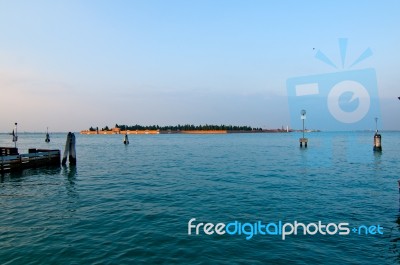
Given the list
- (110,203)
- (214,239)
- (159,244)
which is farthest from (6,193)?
(214,239)

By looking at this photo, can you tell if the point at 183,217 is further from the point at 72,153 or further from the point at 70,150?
the point at 70,150

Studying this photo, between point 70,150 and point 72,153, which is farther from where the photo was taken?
point 70,150

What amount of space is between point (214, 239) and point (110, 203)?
28.1 ft

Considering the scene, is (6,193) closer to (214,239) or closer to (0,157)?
(0,157)

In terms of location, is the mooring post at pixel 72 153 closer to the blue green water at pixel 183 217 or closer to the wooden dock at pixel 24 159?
the wooden dock at pixel 24 159

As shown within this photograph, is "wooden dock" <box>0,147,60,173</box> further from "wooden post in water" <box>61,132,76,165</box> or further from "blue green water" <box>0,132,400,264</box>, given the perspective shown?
"blue green water" <box>0,132,400,264</box>

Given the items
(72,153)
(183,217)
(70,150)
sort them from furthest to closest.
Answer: (70,150) < (72,153) < (183,217)

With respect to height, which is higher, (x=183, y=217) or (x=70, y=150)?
(x=70, y=150)

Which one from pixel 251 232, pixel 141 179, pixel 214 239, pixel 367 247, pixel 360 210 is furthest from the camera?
pixel 141 179

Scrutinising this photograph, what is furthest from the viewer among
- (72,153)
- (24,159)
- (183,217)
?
(72,153)

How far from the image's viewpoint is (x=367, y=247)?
419 inches

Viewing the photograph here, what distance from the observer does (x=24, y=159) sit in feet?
109

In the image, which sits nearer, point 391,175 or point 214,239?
point 214,239

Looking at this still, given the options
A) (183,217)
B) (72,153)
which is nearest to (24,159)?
(72,153)
